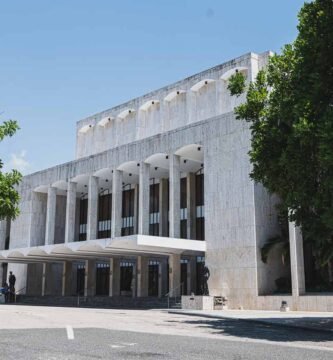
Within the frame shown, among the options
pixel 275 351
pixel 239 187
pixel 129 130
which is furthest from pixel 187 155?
pixel 275 351

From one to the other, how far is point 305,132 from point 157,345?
8.06 metres

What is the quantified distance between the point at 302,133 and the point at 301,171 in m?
1.41

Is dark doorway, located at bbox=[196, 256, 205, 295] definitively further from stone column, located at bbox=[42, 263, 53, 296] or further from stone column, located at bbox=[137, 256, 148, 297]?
stone column, located at bbox=[42, 263, 53, 296]

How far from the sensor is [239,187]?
97.9 feet

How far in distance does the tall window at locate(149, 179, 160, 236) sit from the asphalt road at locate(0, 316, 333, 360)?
26.0 m

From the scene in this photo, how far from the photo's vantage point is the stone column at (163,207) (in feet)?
130

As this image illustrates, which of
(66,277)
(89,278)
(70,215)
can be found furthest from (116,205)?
(66,277)

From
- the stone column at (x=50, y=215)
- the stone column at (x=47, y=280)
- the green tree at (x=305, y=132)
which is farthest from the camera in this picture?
the stone column at (x=47, y=280)

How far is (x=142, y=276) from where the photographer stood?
35781 millimetres

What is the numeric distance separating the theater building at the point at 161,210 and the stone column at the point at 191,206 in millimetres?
83

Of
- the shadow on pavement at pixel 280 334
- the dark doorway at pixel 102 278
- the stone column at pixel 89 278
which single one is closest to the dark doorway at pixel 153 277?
the stone column at pixel 89 278

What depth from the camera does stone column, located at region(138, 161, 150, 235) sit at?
34.7 metres

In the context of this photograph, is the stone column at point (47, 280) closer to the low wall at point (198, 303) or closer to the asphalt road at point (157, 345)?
the low wall at point (198, 303)

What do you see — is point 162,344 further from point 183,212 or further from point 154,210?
point 154,210
